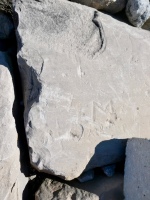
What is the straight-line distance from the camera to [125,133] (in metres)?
1.99

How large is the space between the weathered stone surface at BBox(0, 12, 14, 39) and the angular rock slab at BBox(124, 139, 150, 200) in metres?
0.84

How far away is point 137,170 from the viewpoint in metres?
1.87

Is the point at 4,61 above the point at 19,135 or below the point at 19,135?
above

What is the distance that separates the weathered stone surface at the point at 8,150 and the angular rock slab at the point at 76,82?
73mm

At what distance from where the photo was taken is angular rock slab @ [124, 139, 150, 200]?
6.01 ft

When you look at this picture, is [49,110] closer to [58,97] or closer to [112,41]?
[58,97]

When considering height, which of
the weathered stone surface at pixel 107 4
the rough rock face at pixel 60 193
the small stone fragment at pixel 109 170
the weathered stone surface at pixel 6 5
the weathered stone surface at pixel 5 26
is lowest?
the rough rock face at pixel 60 193

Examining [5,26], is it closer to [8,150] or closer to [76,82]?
[76,82]

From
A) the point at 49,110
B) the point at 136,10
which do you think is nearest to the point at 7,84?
the point at 49,110

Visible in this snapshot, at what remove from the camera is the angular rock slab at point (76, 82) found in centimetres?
184

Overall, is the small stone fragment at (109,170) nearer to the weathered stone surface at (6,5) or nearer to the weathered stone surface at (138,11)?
the weathered stone surface at (138,11)

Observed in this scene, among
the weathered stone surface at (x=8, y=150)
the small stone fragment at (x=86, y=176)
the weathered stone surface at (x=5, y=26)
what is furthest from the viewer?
the weathered stone surface at (x=5, y=26)

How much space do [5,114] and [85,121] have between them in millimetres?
353

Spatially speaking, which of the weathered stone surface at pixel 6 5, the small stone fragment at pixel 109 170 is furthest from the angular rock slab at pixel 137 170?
the weathered stone surface at pixel 6 5
